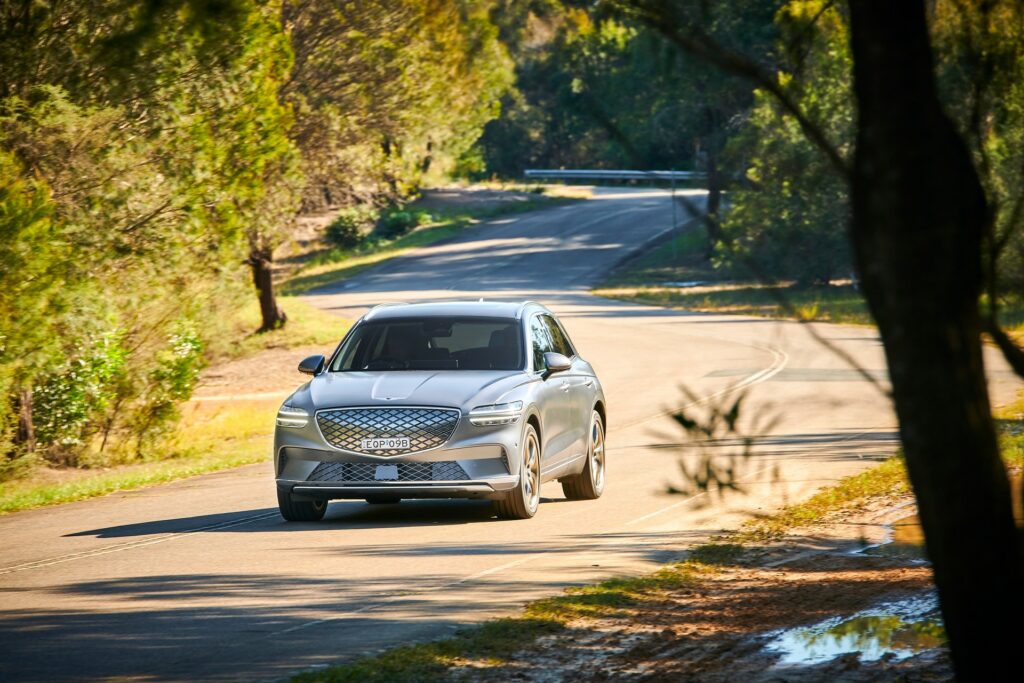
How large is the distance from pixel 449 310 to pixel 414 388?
149 cm

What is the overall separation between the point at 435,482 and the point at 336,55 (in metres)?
26.3

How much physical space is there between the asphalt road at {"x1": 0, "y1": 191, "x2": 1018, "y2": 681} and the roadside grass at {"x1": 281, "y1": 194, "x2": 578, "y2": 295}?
131 ft

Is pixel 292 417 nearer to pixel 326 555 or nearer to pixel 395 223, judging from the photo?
pixel 326 555

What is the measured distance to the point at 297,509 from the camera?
13766 mm

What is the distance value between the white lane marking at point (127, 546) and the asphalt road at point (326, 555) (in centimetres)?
3

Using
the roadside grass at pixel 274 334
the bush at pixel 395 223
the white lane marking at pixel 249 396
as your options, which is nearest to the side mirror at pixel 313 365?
the white lane marking at pixel 249 396

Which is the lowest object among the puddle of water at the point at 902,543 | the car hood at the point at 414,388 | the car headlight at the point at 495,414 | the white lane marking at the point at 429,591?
the puddle of water at the point at 902,543

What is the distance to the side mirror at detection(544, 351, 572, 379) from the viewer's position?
553 inches

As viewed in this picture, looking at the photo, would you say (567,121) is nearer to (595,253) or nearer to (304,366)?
(595,253)

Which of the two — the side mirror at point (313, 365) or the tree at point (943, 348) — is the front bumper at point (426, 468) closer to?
the side mirror at point (313, 365)

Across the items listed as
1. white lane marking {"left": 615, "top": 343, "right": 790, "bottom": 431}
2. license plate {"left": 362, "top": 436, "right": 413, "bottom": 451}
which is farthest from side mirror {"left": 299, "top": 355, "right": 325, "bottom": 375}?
white lane marking {"left": 615, "top": 343, "right": 790, "bottom": 431}

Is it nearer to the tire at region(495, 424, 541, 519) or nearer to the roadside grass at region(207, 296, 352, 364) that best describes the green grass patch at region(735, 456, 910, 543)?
the tire at region(495, 424, 541, 519)

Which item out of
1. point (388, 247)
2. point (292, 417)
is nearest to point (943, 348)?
point (292, 417)

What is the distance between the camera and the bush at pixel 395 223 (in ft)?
251
